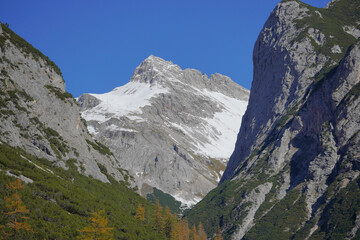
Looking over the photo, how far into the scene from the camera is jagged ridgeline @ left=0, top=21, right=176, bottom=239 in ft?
181

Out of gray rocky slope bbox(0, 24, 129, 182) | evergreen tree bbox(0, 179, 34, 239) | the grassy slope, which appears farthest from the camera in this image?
gray rocky slope bbox(0, 24, 129, 182)

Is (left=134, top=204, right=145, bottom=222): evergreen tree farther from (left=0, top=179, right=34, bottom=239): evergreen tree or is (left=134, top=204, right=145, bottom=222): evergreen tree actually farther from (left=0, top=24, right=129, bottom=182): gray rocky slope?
(left=0, top=179, right=34, bottom=239): evergreen tree

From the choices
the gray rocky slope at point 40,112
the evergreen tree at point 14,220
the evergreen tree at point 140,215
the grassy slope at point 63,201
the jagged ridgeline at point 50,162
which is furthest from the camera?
the evergreen tree at point 140,215

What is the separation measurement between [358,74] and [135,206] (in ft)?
438

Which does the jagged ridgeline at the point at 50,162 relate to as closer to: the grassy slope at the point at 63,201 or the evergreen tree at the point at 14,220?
the grassy slope at the point at 63,201

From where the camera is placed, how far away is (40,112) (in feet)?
310

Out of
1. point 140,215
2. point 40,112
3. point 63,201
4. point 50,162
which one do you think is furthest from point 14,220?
point 40,112

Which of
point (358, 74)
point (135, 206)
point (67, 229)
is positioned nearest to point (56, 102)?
point (135, 206)

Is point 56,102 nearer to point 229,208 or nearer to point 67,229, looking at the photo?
point 67,229

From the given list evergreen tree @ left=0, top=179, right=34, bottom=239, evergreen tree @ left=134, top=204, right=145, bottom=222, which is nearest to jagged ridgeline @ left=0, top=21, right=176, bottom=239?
evergreen tree @ left=0, top=179, right=34, bottom=239

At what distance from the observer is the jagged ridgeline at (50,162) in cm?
5503

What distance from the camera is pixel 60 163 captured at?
85.6m

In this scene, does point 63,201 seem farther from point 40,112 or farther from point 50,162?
point 40,112

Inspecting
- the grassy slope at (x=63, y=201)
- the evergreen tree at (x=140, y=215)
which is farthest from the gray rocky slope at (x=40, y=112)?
the evergreen tree at (x=140, y=215)
